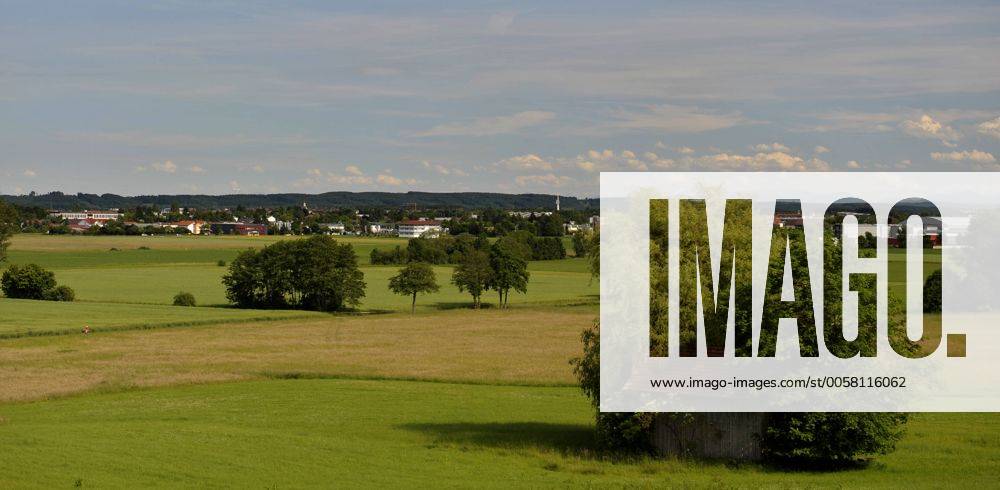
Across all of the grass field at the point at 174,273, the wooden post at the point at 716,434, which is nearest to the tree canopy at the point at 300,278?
the grass field at the point at 174,273

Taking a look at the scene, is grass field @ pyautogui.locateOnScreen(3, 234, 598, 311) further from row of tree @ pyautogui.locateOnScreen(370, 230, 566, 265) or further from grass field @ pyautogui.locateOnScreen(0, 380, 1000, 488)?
grass field @ pyautogui.locateOnScreen(0, 380, 1000, 488)

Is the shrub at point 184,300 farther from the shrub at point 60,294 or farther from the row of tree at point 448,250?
the row of tree at point 448,250

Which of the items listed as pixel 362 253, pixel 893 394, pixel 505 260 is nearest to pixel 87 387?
pixel 893 394

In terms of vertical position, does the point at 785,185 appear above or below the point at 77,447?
above

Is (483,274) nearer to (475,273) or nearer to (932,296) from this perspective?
(475,273)

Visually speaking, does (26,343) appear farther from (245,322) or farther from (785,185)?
(785,185)

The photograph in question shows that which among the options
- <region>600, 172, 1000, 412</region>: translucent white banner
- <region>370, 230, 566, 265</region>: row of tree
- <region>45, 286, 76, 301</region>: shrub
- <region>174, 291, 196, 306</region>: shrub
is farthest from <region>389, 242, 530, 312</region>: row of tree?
<region>600, 172, 1000, 412</region>: translucent white banner

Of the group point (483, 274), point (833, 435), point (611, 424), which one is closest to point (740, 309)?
point (833, 435)

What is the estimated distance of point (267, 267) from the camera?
360 feet

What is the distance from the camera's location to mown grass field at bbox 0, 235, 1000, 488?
101ft

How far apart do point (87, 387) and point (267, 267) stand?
5935 cm

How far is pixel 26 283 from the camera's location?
349 feet

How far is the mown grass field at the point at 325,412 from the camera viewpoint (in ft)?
101

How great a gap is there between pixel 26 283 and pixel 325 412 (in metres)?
74.8
